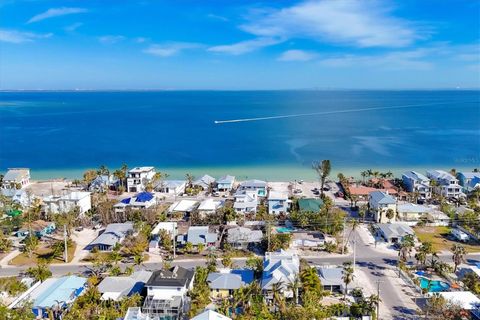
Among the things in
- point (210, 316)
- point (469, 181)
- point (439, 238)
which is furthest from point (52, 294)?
point (469, 181)

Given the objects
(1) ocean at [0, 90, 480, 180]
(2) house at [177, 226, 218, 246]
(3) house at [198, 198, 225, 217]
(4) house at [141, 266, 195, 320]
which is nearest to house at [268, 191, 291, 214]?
(3) house at [198, 198, 225, 217]

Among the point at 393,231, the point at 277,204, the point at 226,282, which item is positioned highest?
the point at 277,204

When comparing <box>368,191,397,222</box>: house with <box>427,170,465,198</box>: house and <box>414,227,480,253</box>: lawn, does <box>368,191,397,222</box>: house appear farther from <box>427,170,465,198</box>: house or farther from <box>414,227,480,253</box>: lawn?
<box>427,170,465,198</box>: house

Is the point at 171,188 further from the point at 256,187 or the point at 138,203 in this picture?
the point at 256,187

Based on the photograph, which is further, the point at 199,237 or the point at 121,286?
the point at 199,237

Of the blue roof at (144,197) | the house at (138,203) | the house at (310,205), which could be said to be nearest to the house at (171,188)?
the house at (138,203)

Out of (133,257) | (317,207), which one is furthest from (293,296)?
(317,207)

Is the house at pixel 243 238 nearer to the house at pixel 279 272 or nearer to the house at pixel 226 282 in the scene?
the house at pixel 279 272
